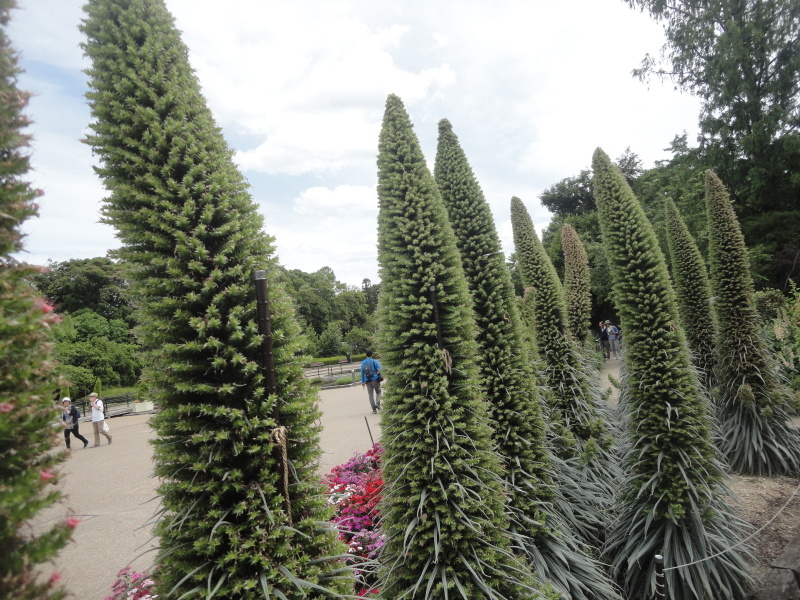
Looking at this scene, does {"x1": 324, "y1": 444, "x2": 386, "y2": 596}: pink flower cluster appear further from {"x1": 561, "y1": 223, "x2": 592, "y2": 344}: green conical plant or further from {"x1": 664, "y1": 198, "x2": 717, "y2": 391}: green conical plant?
{"x1": 664, "y1": 198, "x2": 717, "y2": 391}: green conical plant

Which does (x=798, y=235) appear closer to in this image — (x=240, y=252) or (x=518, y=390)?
(x=518, y=390)

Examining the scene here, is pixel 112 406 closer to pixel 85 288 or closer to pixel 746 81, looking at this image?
pixel 85 288

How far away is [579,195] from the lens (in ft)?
103

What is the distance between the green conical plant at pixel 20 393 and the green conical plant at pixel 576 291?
7.45m

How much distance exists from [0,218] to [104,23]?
1458 mm

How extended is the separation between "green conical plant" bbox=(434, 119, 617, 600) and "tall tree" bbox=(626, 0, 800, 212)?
13082 mm

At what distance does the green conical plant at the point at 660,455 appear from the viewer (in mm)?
4547

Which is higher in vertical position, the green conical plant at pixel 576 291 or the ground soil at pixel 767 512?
the green conical plant at pixel 576 291

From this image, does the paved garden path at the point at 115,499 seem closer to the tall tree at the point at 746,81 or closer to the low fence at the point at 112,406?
the low fence at the point at 112,406

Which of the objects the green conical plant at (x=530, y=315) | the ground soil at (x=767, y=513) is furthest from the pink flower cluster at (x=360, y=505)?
the ground soil at (x=767, y=513)

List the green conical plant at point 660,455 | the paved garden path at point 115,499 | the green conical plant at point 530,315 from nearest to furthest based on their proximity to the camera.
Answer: the green conical plant at point 660,455 → the paved garden path at point 115,499 → the green conical plant at point 530,315

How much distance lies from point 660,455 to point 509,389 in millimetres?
1928

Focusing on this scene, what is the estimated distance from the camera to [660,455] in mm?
4746

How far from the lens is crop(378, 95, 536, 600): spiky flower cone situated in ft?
9.95
